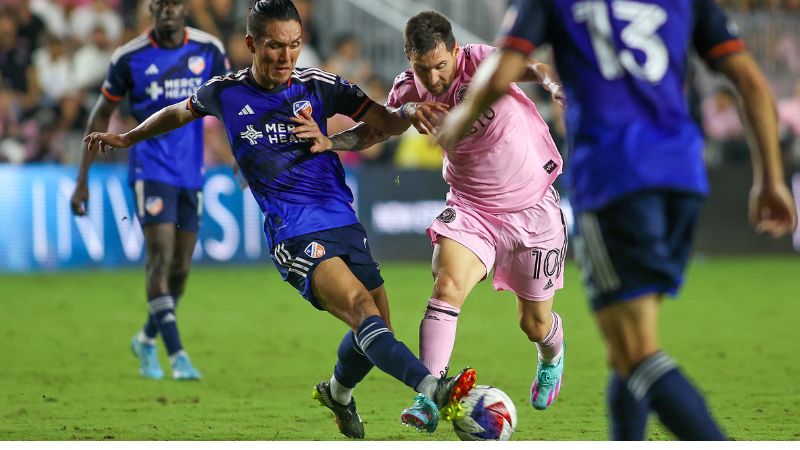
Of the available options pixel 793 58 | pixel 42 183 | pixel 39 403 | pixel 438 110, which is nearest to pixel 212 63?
pixel 39 403

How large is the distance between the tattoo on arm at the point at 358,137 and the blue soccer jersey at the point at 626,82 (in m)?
2.19

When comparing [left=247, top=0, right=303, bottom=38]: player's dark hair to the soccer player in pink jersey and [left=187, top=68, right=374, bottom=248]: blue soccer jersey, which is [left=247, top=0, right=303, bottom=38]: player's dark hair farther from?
the soccer player in pink jersey

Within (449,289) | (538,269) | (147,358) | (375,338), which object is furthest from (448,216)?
(147,358)

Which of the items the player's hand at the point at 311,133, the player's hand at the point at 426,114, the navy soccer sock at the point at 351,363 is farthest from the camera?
the navy soccer sock at the point at 351,363

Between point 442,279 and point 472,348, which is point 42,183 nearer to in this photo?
point 472,348

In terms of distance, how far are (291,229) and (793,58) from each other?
15.3 metres

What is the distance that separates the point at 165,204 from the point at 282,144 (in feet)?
9.61

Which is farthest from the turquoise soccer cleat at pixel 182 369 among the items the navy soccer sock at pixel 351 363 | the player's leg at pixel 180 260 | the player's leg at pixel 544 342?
the player's leg at pixel 544 342

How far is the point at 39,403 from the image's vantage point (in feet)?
24.9

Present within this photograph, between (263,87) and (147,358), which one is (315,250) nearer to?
(263,87)

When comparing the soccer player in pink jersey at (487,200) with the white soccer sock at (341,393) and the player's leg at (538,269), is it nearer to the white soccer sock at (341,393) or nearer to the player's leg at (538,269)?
the player's leg at (538,269)

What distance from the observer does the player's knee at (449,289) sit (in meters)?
6.45

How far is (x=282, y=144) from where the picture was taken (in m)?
6.28

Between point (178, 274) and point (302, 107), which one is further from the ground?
point (302, 107)
